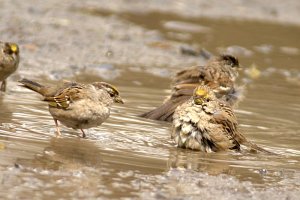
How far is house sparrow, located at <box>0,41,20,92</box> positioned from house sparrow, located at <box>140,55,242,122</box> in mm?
1870

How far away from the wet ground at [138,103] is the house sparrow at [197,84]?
0.82 feet

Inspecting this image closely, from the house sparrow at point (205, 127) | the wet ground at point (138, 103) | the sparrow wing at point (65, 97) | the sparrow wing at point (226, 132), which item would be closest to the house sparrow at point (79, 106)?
the sparrow wing at point (65, 97)

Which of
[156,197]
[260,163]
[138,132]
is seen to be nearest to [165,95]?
[138,132]

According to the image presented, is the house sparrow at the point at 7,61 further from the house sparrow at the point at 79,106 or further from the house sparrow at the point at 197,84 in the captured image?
the house sparrow at the point at 79,106

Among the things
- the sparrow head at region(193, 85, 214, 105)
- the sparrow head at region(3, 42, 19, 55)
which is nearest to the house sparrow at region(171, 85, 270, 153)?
the sparrow head at region(193, 85, 214, 105)

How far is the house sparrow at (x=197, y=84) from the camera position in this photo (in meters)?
10.1

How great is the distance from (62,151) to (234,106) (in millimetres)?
3623

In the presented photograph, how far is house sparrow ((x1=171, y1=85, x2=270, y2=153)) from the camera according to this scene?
844 cm

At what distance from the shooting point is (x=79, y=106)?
856 cm

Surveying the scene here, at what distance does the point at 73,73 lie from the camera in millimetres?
12281

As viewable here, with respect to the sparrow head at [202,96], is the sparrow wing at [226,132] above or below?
below

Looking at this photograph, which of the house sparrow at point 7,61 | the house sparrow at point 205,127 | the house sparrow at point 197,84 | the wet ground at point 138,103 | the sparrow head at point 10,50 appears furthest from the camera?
the sparrow head at point 10,50

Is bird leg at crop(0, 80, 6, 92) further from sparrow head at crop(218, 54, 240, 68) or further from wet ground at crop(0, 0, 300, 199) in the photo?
sparrow head at crop(218, 54, 240, 68)

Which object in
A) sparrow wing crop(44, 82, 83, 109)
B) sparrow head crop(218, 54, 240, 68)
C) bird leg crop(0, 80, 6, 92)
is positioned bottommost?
bird leg crop(0, 80, 6, 92)
